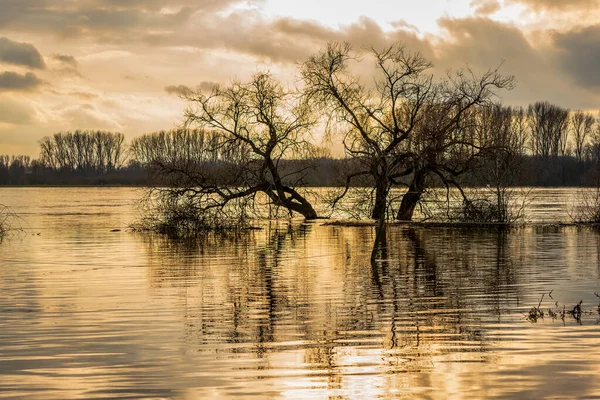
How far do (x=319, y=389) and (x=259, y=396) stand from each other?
2.71 feet

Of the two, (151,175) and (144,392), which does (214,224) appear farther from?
(144,392)

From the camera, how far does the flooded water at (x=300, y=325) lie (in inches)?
412

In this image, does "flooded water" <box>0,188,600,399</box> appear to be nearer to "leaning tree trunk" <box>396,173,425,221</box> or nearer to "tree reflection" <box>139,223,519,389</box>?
"tree reflection" <box>139,223,519,389</box>

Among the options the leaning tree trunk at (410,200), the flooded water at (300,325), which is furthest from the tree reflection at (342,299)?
the leaning tree trunk at (410,200)

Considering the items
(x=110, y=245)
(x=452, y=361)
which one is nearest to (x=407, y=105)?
(x=110, y=245)

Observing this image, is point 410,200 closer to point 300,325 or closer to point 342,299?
point 342,299

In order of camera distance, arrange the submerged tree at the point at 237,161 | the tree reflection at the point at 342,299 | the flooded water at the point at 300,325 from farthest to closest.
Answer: the submerged tree at the point at 237,161 → the tree reflection at the point at 342,299 → the flooded water at the point at 300,325

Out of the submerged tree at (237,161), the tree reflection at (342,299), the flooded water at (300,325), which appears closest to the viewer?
the flooded water at (300,325)

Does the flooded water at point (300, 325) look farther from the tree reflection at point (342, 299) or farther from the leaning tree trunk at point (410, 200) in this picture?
the leaning tree trunk at point (410, 200)

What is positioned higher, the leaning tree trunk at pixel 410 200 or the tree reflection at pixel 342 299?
the leaning tree trunk at pixel 410 200

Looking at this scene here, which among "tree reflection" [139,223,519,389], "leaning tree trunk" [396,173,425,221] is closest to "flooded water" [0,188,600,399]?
"tree reflection" [139,223,519,389]

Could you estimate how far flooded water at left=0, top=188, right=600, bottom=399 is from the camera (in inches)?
412

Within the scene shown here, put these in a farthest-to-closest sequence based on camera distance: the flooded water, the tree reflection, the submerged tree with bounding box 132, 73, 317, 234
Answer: the submerged tree with bounding box 132, 73, 317, 234, the tree reflection, the flooded water

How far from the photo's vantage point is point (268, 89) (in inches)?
1916
